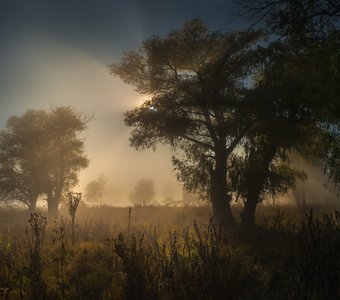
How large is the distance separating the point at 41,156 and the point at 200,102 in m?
21.3

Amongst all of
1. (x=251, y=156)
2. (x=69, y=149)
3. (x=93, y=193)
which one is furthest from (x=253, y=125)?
(x=93, y=193)

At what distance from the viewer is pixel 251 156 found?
15750mm

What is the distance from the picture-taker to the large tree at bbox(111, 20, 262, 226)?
16125 mm

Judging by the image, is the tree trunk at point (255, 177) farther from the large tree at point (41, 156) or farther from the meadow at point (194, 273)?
the large tree at point (41, 156)

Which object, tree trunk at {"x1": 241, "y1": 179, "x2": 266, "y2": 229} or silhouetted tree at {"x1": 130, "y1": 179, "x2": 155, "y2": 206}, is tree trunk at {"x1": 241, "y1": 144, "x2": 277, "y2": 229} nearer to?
tree trunk at {"x1": 241, "y1": 179, "x2": 266, "y2": 229}

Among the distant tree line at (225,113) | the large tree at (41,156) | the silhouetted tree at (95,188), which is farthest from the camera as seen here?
the silhouetted tree at (95,188)

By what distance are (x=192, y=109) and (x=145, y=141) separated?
109 inches

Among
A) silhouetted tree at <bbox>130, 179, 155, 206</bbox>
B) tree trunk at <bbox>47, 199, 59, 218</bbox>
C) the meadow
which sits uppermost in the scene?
silhouetted tree at <bbox>130, 179, 155, 206</bbox>

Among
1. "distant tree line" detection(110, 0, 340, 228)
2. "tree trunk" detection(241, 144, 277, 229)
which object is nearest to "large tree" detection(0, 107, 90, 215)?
"distant tree line" detection(110, 0, 340, 228)

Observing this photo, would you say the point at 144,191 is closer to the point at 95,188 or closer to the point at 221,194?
the point at 95,188

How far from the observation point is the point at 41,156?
3253 centimetres

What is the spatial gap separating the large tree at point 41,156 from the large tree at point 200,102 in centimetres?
1655

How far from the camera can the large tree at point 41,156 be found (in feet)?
104

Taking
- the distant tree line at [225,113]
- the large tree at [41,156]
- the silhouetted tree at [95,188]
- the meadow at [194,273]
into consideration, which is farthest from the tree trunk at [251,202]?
the silhouetted tree at [95,188]
